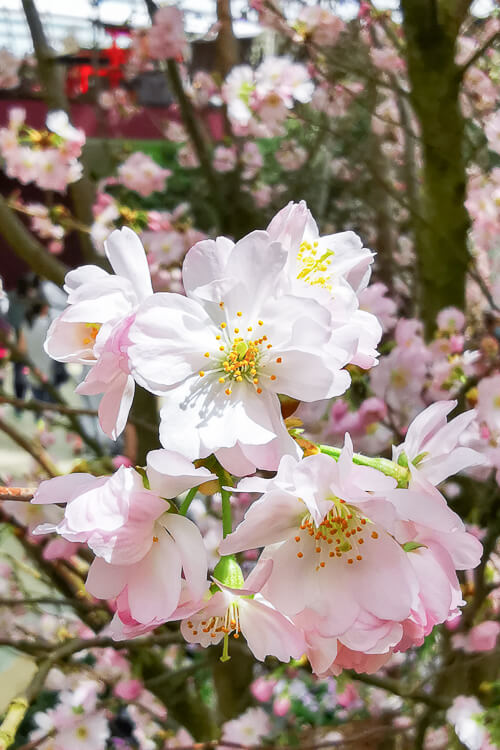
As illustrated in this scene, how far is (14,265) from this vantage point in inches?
268

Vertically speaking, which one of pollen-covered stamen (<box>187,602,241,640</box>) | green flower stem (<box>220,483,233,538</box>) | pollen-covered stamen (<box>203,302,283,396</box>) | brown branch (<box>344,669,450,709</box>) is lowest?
brown branch (<box>344,669,450,709</box>)

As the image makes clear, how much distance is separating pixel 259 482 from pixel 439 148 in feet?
4.50

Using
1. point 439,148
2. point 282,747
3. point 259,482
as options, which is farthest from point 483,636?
point 259,482

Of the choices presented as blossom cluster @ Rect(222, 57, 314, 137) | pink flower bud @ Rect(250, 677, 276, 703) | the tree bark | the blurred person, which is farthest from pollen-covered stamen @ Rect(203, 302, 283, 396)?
the tree bark

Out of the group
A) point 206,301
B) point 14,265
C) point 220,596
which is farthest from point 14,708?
point 14,265

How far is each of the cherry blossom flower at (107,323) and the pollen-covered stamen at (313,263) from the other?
12 centimetres

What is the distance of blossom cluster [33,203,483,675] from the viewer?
1.33 ft

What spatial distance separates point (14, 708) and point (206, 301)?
59cm

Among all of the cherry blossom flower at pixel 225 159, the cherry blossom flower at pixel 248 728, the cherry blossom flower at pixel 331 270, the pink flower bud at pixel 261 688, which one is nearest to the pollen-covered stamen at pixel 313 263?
the cherry blossom flower at pixel 331 270

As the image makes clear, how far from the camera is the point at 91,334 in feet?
1.66

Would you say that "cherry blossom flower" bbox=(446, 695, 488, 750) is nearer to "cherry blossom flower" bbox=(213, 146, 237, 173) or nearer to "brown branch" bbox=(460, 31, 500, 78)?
"brown branch" bbox=(460, 31, 500, 78)

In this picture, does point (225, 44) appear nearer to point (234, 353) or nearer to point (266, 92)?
point (266, 92)

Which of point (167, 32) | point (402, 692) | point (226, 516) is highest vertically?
point (167, 32)

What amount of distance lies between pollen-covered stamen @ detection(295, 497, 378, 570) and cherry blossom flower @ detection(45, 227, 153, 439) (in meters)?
0.15
